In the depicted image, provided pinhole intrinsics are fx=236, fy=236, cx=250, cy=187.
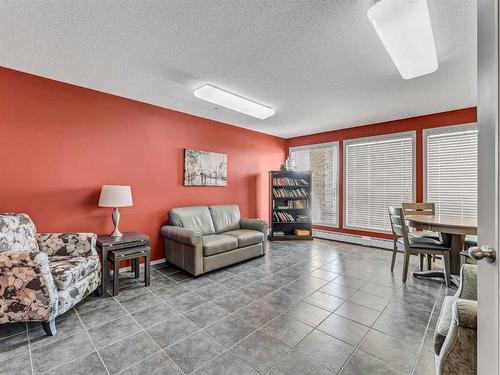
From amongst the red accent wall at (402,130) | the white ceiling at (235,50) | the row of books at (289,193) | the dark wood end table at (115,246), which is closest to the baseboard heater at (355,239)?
the red accent wall at (402,130)

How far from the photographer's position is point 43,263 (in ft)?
6.22

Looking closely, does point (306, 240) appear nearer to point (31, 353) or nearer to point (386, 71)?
point (386, 71)

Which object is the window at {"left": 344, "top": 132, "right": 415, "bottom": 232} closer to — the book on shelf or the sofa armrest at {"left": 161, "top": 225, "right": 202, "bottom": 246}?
the book on shelf

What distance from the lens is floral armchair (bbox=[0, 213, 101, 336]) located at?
1.82 m

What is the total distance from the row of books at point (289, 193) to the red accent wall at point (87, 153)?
1.66 meters

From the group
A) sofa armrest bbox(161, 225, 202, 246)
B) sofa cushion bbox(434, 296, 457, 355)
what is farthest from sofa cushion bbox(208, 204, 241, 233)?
sofa cushion bbox(434, 296, 457, 355)

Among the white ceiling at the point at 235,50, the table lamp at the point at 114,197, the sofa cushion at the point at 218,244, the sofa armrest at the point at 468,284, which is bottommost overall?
the sofa cushion at the point at 218,244

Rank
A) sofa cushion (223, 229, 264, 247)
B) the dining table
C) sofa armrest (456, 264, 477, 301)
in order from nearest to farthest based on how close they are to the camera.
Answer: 1. sofa armrest (456, 264, 477, 301)
2. the dining table
3. sofa cushion (223, 229, 264, 247)

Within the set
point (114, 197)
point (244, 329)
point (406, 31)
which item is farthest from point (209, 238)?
point (406, 31)

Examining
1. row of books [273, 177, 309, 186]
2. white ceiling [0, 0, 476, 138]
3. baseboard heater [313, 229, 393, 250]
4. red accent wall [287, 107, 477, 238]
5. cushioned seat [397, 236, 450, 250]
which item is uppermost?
white ceiling [0, 0, 476, 138]

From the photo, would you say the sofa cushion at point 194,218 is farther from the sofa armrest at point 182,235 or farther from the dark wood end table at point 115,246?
the dark wood end table at point 115,246

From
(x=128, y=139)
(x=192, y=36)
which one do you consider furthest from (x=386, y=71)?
(x=128, y=139)

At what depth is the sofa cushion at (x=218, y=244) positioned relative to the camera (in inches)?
126

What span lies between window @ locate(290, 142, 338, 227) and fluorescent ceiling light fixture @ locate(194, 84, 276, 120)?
7.90 ft
